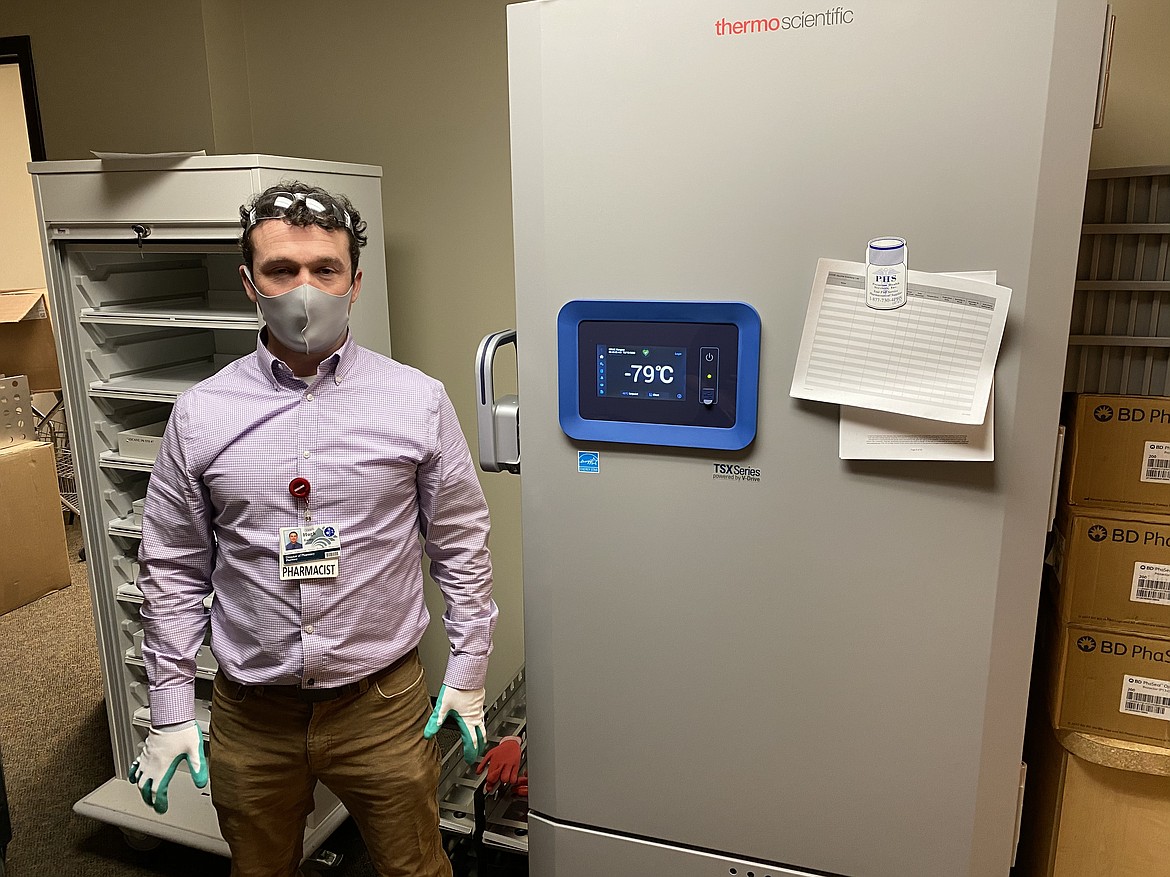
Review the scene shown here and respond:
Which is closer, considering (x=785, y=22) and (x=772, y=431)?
(x=785, y=22)

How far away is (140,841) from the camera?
7.63 feet

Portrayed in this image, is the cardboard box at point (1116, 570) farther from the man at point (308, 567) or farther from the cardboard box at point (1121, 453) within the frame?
the man at point (308, 567)

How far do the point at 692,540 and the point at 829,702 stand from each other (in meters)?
0.33

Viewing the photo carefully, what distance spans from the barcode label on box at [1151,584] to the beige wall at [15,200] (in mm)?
5694

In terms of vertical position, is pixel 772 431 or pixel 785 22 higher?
pixel 785 22

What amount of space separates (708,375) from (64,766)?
2.47 meters

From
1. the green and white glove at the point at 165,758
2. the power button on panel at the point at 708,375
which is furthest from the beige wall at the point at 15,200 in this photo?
the power button on panel at the point at 708,375

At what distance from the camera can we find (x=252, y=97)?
8.52ft

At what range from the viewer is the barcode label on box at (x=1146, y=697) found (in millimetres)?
1472

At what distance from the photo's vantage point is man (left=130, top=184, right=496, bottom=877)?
4.90ft

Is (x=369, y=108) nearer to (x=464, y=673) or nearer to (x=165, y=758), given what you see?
(x=464, y=673)

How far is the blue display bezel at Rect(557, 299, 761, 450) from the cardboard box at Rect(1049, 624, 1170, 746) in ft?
2.30

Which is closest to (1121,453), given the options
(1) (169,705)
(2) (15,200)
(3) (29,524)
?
(1) (169,705)

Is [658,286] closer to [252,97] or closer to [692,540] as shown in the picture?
[692,540]
